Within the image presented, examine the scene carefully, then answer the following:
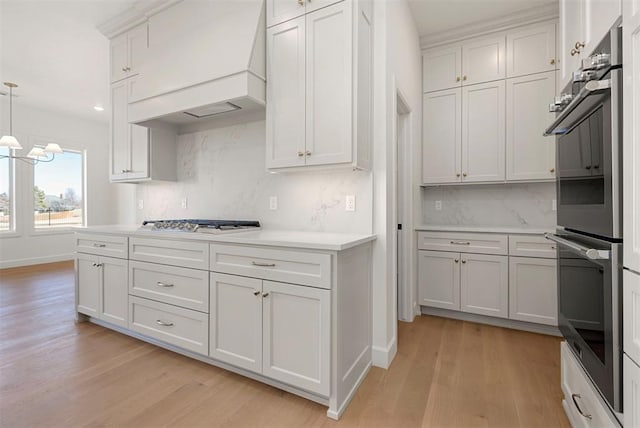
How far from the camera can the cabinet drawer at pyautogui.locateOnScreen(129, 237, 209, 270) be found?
82.3 inches

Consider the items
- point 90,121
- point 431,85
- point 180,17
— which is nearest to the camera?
point 180,17

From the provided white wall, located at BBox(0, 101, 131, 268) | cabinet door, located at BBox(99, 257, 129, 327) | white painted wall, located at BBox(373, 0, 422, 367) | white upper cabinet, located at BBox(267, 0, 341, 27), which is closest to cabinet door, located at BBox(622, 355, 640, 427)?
white painted wall, located at BBox(373, 0, 422, 367)

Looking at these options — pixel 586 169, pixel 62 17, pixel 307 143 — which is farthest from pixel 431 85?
pixel 62 17

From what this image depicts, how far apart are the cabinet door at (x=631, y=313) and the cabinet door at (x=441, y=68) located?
9.03 ft

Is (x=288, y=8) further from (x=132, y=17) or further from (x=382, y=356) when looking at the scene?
(x=382, y=356)

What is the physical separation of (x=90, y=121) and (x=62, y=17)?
4086mm

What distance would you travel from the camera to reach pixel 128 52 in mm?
3076

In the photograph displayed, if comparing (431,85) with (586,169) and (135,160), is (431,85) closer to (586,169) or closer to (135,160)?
(586,169)

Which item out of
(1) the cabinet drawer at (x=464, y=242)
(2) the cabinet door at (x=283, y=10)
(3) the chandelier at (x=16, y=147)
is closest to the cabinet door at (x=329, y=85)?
(2) the cabinet door at (x=283, y=10)

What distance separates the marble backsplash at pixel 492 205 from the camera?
10.2 ft

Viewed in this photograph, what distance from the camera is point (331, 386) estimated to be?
164 centimetres

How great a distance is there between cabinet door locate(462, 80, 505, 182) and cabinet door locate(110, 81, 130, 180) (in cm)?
344

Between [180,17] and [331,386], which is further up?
[180,17]

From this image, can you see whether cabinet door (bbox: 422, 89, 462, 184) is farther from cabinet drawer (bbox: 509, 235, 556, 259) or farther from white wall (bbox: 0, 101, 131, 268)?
white wall (bbox: 0, 101, 131, 268)
